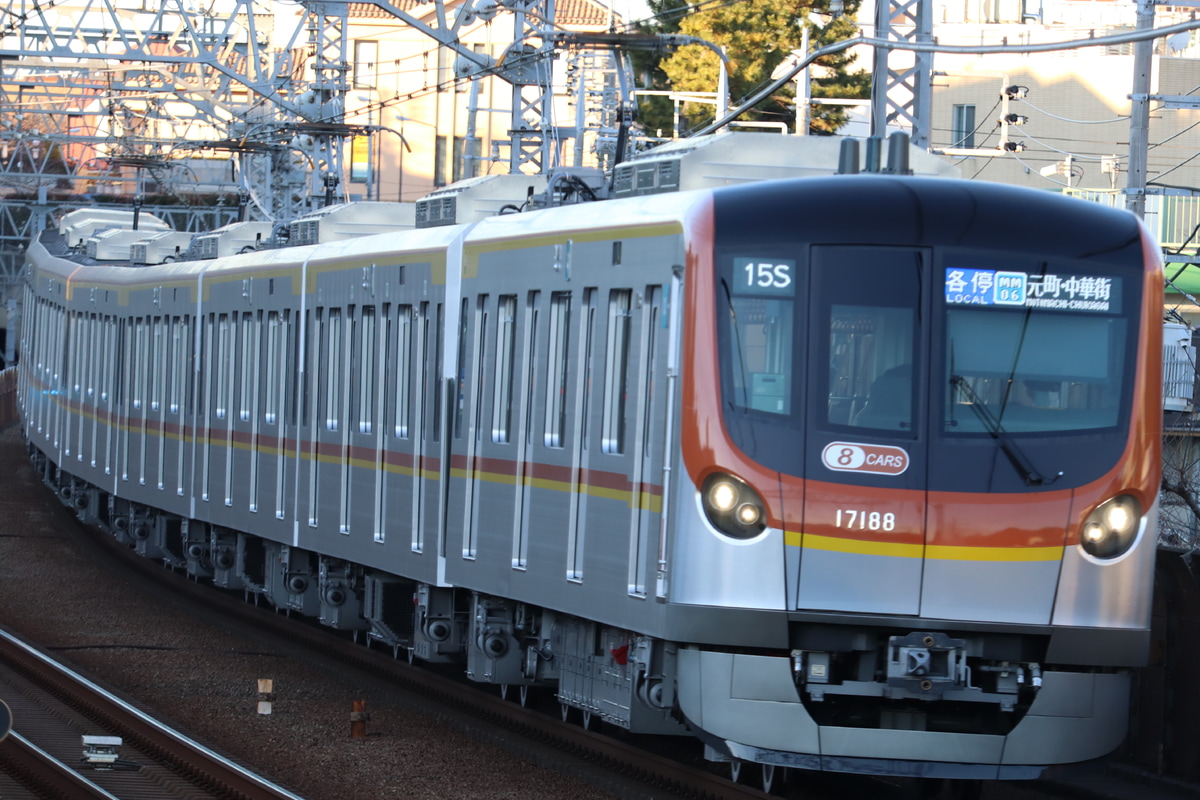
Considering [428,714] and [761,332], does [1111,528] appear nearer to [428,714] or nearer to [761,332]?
[761,332]

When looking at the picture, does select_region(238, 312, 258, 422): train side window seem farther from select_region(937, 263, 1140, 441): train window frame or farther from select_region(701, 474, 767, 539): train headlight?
select_region(937, 263, 1140, 441): train window frame

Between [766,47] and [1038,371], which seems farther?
[766,47]

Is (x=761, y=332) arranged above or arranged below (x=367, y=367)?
above

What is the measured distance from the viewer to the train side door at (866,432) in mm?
8555

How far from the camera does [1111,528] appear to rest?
8.70 metres

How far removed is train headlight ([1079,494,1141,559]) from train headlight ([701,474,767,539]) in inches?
54.2

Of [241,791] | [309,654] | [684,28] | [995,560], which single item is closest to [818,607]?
[995,560]

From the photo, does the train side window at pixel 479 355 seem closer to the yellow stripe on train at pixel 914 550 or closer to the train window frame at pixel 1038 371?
the yellow stripe on train at pixel 914 550

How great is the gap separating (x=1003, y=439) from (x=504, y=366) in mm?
3582

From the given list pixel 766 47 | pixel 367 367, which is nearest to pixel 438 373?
pixel 367 367

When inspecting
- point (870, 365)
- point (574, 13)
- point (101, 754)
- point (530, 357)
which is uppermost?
point (574, 13)

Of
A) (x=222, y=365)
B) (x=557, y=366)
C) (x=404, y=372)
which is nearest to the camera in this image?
(x=557, y=366)

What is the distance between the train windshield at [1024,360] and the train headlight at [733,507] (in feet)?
2.90

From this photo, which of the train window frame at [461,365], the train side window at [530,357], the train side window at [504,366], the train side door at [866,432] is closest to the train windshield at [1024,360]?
the train side door at [866,432]
